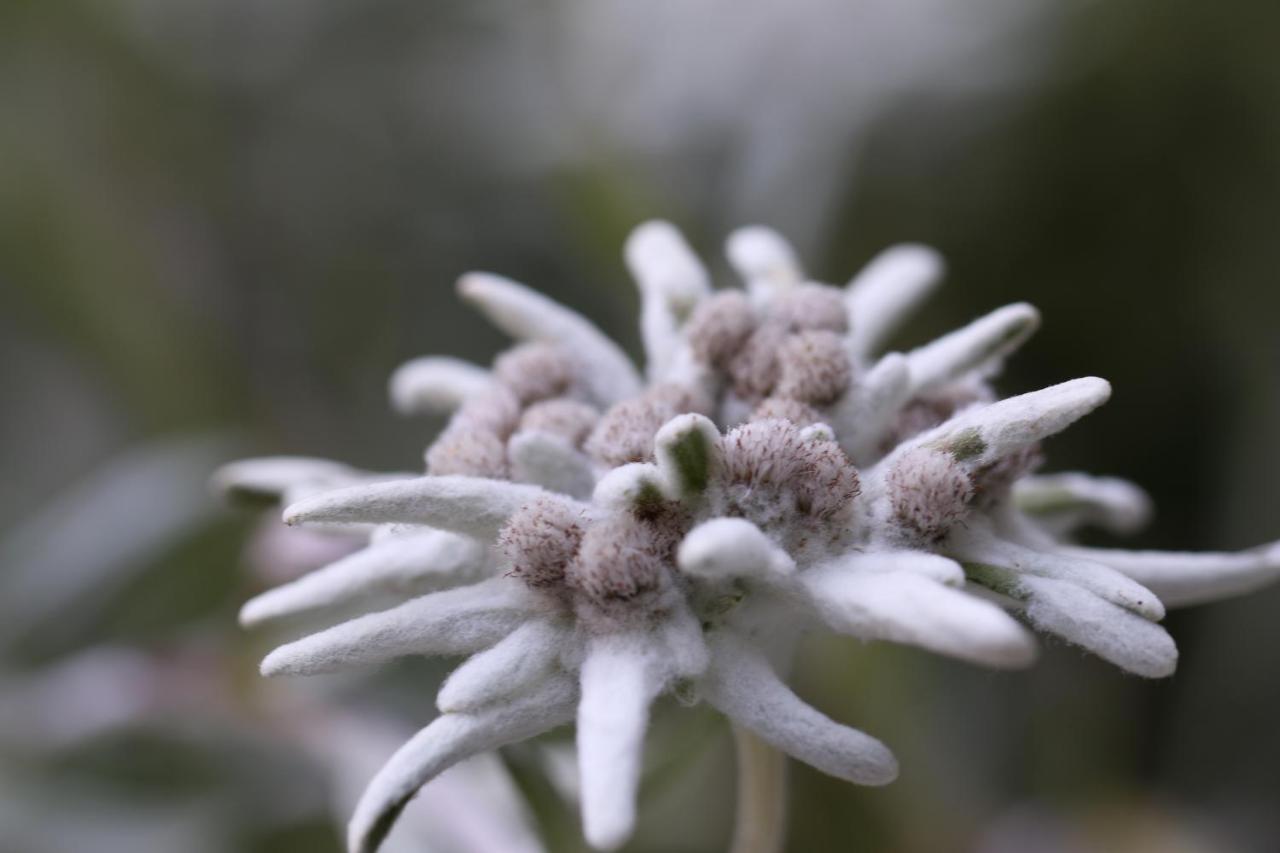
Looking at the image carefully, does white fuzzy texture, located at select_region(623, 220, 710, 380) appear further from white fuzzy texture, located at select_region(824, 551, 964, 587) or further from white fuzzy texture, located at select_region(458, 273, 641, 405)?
white fuzzy texture, located at select_region(824, 551, 964, 587)

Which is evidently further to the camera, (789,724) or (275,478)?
(275,478)

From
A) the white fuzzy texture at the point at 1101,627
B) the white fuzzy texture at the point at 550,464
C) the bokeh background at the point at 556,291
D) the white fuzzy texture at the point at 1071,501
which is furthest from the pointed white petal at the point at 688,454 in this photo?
the bokeh background at the point at 556,291

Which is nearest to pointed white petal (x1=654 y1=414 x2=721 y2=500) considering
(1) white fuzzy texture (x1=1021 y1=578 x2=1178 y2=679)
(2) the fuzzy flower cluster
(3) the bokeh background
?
(2) the fuzzy flower cluster

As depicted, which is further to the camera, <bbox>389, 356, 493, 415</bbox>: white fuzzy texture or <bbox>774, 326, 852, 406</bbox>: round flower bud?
<bbox>389, 356, 493, 415</bbox>: white fuzzy texture

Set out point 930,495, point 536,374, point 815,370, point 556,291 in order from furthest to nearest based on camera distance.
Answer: point 556,291, point 536,374, point 815,370, point 930,495

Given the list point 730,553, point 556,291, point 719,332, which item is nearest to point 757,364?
point 719,332

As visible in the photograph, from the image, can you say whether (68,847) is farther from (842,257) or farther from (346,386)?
(842,257)

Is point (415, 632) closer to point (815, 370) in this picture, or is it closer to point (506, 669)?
point (506, 669)
